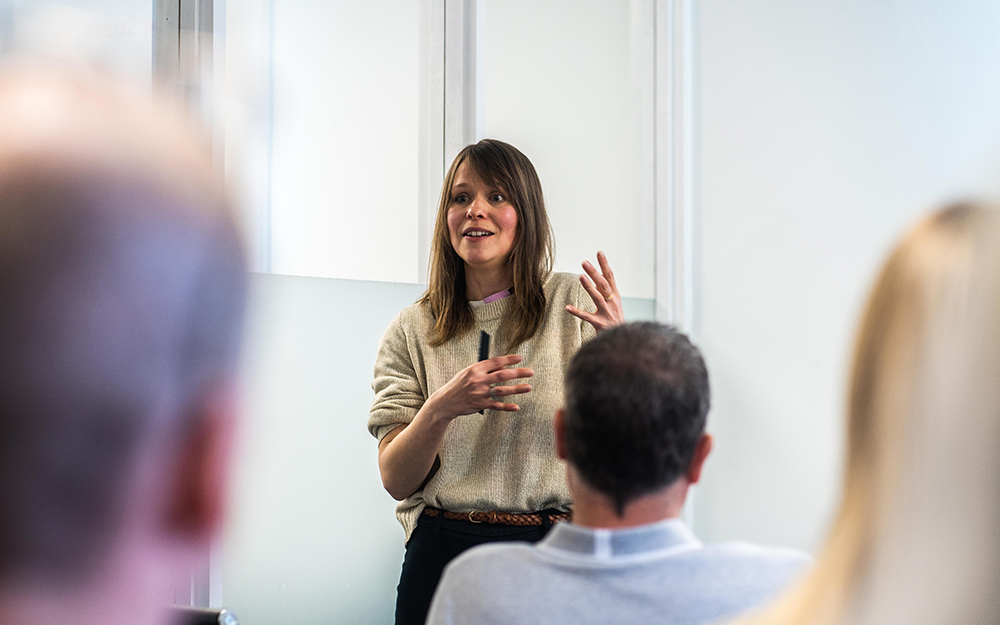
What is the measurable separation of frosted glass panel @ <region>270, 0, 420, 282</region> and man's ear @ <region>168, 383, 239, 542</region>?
1.97m

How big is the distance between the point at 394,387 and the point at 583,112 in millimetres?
1760

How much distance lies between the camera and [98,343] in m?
0.30

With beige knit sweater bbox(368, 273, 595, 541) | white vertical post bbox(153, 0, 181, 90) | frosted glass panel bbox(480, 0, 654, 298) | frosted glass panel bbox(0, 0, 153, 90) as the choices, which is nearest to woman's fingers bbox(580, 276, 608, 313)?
beige knit sweater bbox(368, 273, 595, 541)

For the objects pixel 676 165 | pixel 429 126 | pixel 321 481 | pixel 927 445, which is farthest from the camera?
pixel 676 165

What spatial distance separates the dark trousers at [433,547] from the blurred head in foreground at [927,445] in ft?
3.95

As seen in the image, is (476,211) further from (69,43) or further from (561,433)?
(69,43)

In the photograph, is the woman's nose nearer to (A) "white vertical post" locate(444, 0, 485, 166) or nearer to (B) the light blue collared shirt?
(A) "white vertical post" locate(444, 0, 485, 166)

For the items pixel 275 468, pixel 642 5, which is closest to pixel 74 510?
pixel 275 468

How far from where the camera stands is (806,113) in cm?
282

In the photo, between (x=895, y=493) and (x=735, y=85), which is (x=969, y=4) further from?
(x=895, y=493)

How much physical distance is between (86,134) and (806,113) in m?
2.88

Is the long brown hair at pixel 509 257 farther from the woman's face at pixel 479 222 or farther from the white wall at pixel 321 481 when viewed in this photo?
the white wall at pixel 321 481

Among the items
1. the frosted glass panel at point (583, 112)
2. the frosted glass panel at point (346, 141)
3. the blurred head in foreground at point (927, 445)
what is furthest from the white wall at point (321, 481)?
the blurred head in foreground at point (927, 445)

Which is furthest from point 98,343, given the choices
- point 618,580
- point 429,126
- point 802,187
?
point 802,187
